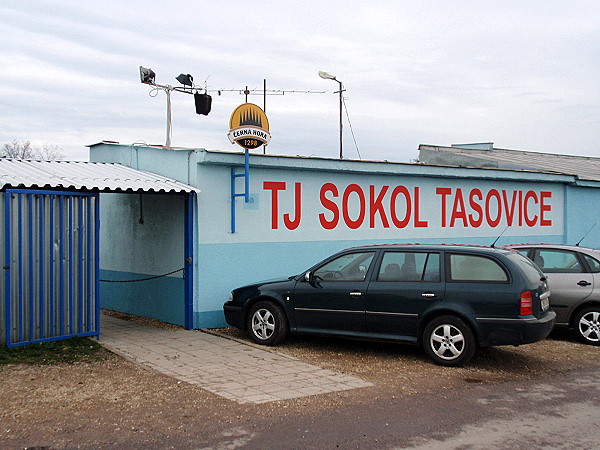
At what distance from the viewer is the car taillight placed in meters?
8.49

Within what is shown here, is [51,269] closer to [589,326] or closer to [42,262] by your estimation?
[42,262]

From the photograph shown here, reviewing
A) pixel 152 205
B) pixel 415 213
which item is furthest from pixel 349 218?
pixel 152 205

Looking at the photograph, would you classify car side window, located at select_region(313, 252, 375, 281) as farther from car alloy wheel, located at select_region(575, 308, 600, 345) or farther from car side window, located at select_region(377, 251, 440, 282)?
car alloy wheel, located at select_region(575, 308, 600, 345)

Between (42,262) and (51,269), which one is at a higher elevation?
(42,262)

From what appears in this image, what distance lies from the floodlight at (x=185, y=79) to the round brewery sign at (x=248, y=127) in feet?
13.7

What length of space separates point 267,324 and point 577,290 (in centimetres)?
472

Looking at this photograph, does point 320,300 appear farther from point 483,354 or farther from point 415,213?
point 415,213

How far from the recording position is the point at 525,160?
911 inches

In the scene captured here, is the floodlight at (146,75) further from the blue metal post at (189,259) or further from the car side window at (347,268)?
the car side window at (347,268)

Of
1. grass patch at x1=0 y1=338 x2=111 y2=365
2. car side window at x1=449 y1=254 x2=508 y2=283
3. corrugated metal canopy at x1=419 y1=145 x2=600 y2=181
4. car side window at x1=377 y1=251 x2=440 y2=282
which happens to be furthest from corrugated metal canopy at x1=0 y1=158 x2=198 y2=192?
corrugated metal canopy at x1=419 y1=145 x2=600 y2=181

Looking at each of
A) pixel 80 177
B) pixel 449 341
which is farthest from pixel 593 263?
pixel 80 177

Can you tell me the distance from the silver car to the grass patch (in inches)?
264

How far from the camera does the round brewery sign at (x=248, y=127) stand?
11.4 metres

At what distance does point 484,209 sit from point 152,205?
7610 mm
